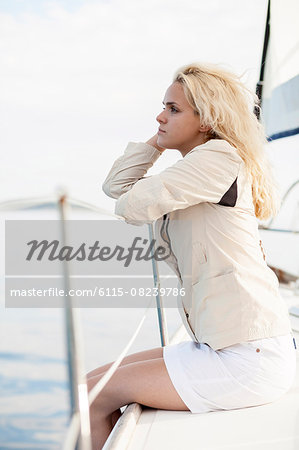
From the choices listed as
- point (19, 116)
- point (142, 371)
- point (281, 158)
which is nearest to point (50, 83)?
point (19, 116)

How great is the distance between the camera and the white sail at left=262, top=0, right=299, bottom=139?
2.55 metres

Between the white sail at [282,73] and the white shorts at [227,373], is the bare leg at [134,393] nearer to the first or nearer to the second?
the white shorts at [227,373]

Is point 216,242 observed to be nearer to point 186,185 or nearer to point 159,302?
point 186,185

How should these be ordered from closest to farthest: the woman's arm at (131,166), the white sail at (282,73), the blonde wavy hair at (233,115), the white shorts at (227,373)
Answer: the white shorts at (227,373) < the blonde wavy hair at (233,115) < the woman's arm at (131,166) < the white sail at (282,73)

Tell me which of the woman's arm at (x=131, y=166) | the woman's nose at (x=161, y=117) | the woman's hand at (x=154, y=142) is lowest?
the woman's arm at (x=131, y=166)

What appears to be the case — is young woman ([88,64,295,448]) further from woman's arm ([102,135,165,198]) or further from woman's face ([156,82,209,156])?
woman's arm ([102,135,165,198])

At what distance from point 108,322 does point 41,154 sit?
20.1m

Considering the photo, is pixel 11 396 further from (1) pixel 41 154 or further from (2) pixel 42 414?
(1) pixel 41 154

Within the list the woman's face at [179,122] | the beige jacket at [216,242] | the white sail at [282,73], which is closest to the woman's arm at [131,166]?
the woman's face at [179,122]

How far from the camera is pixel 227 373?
3.48 ft

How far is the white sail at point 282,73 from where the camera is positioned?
255 cm

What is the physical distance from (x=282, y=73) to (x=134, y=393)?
1.99 m

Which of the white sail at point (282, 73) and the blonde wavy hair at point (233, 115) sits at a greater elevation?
the white sail at point (282, 73)

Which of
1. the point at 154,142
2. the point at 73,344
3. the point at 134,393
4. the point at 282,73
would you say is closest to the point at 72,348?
the point at 73,344
